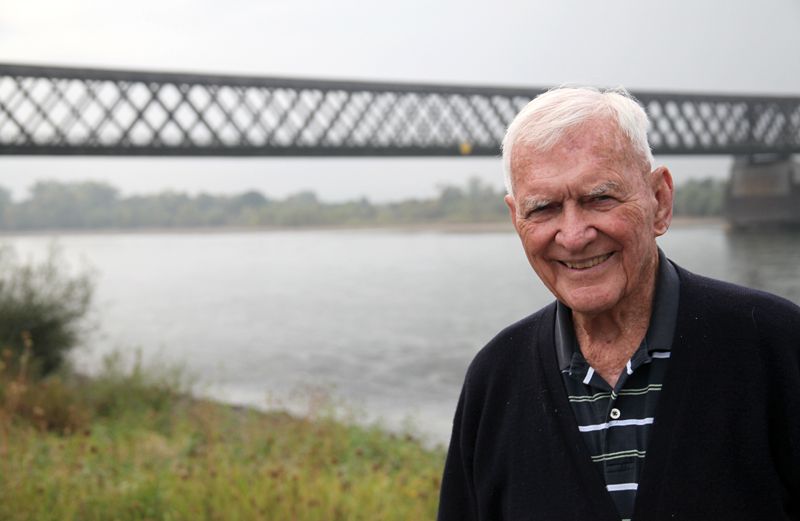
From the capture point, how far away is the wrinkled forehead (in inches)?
79.6

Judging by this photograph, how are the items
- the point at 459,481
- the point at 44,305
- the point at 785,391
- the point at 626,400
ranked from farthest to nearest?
the point at 44,305
the point at 459,481
the point at 626,400
the point at 785,391

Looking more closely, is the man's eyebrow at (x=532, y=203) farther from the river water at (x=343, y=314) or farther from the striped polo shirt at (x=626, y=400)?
→ the river water at (x=343, y=314)

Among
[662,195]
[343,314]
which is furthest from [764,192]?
[662,195]

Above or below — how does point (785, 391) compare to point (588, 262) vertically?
below

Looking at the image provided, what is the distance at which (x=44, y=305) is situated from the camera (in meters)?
14.4

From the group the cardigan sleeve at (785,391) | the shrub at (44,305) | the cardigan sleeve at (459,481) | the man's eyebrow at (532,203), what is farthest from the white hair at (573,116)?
the shrub at (44,305)

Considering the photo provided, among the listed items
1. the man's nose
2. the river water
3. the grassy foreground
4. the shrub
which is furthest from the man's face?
the shrub

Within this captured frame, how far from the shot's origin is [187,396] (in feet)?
40.1

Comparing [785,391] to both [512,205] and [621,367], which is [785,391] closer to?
[621,367]

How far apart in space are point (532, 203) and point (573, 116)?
0.22 meters

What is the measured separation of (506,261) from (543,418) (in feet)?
198

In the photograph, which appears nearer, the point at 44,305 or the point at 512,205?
the point at 512,205

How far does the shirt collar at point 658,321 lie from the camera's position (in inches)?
83.4

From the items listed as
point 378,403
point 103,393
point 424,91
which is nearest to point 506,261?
point 424,91
